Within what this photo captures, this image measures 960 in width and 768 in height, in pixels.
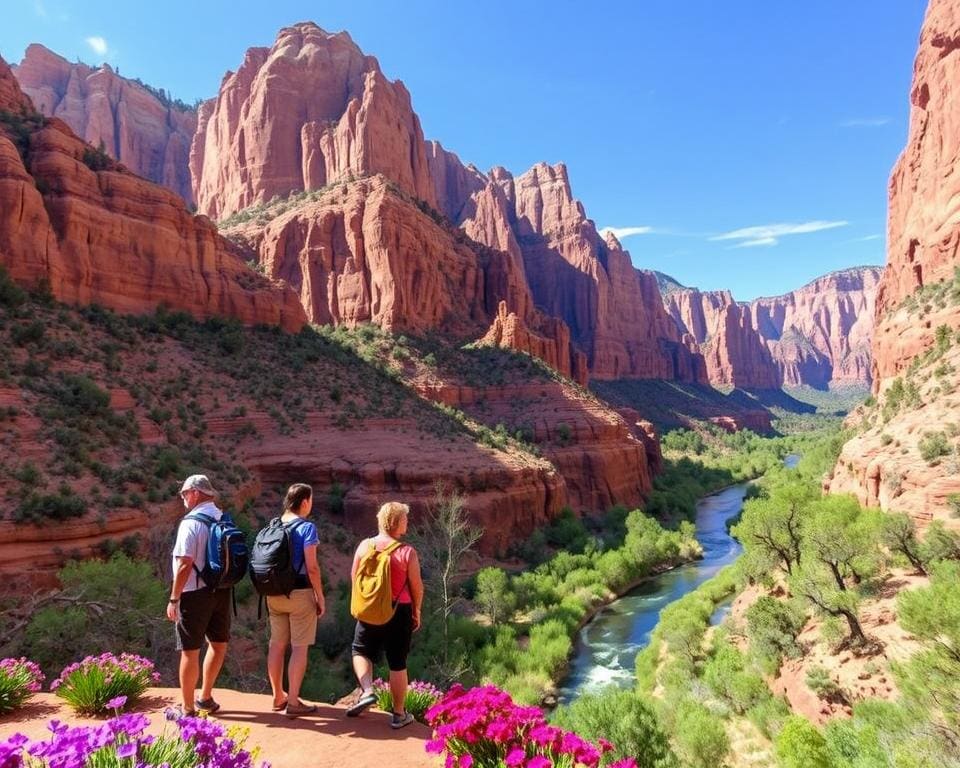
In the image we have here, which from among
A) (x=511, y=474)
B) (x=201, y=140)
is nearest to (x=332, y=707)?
(x=511, y=474)

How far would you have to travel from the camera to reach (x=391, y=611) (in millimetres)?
5367

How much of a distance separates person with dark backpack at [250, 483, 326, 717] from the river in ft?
54.4

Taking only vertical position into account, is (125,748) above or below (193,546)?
below

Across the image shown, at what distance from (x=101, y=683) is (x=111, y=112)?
119491 mm

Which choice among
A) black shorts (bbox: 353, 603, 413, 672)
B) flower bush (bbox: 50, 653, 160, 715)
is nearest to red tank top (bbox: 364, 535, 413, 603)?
black shorts (bbox: 353, 603, 413, 672)

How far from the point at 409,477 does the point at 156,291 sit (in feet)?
64.7

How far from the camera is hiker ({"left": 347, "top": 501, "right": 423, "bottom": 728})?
5.36 metres

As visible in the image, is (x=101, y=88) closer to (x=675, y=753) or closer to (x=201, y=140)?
(x=201, y=140)

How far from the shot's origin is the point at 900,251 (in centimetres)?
4334

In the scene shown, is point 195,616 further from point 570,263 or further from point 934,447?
point 570,263

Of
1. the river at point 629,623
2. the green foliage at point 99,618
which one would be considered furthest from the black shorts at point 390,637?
the river at point 629,623

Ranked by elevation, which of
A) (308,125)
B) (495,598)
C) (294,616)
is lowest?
(495,598)

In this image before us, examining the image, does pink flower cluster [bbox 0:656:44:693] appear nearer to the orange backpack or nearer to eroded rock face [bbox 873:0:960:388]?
the orange backpack

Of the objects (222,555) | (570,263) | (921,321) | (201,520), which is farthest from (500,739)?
(570,263)
